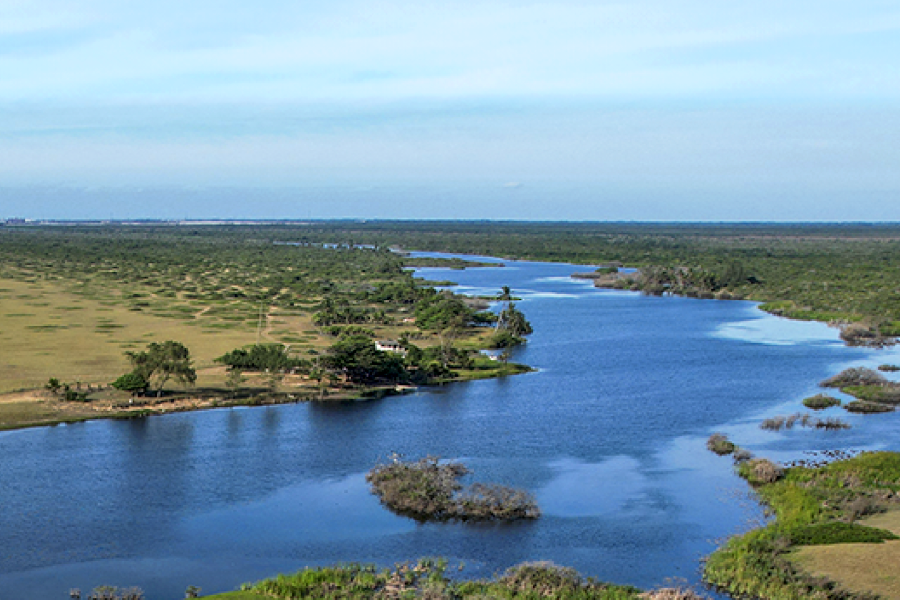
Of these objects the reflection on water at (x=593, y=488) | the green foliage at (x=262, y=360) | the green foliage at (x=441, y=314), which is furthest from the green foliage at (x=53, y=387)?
the green foliage at (x=441, y=314)

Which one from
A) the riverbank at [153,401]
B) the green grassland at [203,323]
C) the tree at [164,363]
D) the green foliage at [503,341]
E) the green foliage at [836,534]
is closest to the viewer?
the green foliage at [836,534]

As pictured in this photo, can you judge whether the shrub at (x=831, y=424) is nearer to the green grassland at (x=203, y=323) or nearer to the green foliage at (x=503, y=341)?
the green grassland at (x=203, y=323)

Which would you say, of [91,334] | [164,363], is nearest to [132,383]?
[164,363]

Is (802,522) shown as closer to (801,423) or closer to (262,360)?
(801,423)

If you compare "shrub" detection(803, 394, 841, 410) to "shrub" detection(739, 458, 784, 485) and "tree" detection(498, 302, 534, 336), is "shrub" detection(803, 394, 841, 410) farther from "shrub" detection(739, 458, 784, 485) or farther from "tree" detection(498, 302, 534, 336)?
"tree" detection(498, 302, 534, 336)

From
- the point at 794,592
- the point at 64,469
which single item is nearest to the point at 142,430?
the point at 64,469

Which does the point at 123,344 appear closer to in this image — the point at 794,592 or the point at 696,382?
the point at 696,382
